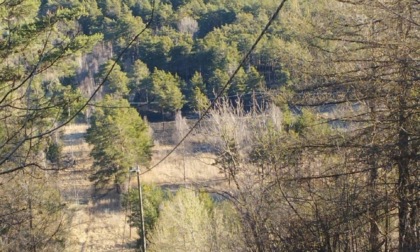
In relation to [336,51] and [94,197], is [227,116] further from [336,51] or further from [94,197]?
[94,197]

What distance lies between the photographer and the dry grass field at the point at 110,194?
698 inches

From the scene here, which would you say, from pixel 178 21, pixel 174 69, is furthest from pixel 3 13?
pixel 178 21

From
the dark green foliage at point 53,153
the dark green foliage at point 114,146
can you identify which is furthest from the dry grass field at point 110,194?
the dark green foliage at point 53,153

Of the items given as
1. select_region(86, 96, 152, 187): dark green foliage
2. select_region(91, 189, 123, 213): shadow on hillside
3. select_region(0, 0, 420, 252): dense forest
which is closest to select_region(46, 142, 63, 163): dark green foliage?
select_region(0, 0, 420, 252): dense forest

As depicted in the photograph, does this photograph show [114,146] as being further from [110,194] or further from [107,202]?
[110,194]

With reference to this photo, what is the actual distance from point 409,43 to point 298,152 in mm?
1919

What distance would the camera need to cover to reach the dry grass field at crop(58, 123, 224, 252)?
17719 millimetres

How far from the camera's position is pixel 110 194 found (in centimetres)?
2269

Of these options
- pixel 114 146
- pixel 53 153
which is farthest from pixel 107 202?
pixel 53 153

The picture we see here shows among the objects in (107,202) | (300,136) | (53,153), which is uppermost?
(300,136)

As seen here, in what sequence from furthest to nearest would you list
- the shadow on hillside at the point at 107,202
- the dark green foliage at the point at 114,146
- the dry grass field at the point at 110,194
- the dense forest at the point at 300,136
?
the shadow on hillside at the point at 107,202 → the dark green foliage at the point at 114,146 → the dry grass field at the point at 110,194 → the dense forest at the point at 300,136

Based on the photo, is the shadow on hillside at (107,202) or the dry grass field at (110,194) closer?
the dry grass field at (110,194)

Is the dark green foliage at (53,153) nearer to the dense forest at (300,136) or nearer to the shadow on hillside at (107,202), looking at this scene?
the dense forest at (300,136)

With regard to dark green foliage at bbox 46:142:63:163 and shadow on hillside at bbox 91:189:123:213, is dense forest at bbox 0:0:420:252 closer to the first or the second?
dark green foliage at bbox 46:142:63:163
